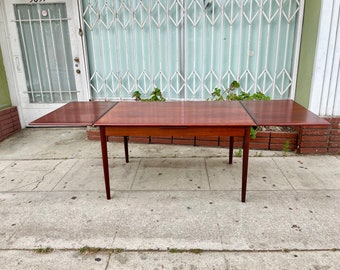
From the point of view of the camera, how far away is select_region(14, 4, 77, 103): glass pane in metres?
4.03

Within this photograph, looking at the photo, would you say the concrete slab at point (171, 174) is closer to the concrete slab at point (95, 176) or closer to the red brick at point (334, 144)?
the concrete slab at point (95, 176)

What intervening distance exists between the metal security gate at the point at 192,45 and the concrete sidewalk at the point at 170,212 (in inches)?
44.7

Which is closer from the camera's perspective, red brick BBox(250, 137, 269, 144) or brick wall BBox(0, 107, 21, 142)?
red brick BBox(250, 137, 269, 144)

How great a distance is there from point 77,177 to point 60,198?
42cm

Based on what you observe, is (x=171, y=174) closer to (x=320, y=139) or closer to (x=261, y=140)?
(x=261, y=140)

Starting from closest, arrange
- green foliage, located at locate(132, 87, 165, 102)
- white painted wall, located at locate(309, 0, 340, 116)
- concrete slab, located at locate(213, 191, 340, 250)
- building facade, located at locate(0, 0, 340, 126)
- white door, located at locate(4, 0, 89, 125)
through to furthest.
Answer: concrete slab, located at locate(213, 191, 340, 250) < white painted wall, located at locate(309, 0, 340, 116) < building facade, located at locate(0, 0, 340, 126) < green foliage, located at locate(132, 87, 165, 102) < white door, located at locate(4, 0, 89, 125)

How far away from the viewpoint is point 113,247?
6.21 feet

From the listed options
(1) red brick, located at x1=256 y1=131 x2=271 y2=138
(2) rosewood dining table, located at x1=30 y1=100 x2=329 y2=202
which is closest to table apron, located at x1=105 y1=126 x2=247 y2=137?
(2) rosewood dining table, located at x1=30 y1=100 x2=329 y2=202

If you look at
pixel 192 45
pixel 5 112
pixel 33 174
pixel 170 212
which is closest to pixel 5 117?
pixel 5 112

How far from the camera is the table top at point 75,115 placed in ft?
6.86

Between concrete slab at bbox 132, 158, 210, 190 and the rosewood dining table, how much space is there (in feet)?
1.48

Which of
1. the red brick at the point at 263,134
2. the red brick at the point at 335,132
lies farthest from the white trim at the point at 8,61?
the red brick at the point at 335,132

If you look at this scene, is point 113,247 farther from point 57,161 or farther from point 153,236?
point 57,161

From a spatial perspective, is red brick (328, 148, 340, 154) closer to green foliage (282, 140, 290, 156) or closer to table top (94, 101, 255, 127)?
green foliage (282, 140, 290, 156)
